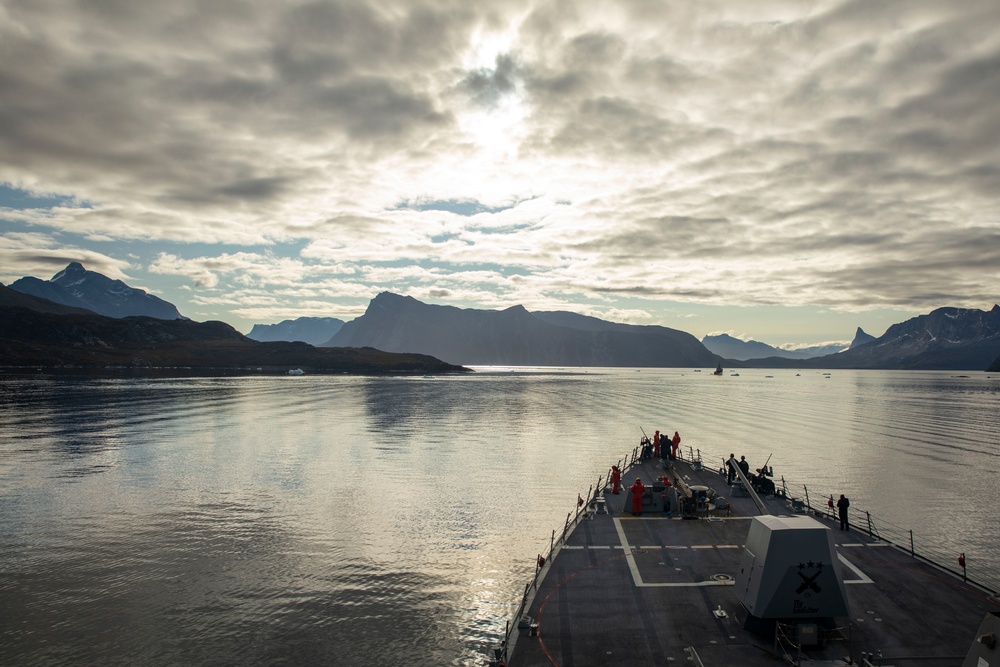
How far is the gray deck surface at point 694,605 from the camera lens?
20.5m

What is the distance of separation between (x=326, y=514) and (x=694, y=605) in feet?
108

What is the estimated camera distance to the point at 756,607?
69.5 feet

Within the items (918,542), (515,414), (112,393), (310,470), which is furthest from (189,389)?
(918,542)

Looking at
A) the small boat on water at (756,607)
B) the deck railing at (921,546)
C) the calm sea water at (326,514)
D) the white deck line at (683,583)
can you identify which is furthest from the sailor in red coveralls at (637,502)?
the deck railing at (921,546)

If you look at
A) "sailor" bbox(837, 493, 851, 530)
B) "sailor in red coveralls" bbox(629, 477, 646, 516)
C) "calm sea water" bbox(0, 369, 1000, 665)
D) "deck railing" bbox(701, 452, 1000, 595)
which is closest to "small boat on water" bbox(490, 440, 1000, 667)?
"deck railing" bbox(701, 452, 1000, 595)

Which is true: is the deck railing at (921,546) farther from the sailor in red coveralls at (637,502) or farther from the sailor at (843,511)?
the sailor in red coveralls at (637,502)

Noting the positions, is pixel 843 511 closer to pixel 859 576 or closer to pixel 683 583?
pixel 859 576

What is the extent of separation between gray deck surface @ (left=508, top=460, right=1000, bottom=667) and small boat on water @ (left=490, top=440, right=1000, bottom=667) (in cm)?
6

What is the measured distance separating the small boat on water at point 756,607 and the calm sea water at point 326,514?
5430 millimetres

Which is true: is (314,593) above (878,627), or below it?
below

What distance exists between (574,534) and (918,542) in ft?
92.3

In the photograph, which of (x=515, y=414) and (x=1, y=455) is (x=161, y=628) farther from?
(x=515, y=414)

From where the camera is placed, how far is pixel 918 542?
139ft

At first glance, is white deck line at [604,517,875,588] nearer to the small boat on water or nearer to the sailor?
the small boat on water
